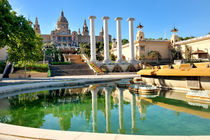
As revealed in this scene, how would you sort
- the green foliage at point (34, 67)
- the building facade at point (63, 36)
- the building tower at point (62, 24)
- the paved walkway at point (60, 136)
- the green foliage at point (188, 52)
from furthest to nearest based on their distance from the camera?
the building tower at point (62, 24), the building facade at point (63, 36), the green foliage at point (188, 52), the green foliage at point (34, 67), the paved walkway at point (60, 136)

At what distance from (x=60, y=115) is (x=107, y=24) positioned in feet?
129

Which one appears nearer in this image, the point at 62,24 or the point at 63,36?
the point at 63,36

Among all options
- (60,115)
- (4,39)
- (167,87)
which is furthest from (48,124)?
(4,39)

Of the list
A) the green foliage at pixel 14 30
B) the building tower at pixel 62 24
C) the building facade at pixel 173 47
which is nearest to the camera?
the green foliage at pixel 14 30

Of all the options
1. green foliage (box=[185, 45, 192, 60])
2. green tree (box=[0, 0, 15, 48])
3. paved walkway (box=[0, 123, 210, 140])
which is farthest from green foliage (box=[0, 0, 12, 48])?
green foliage (box=[185, 45, 192, 60])

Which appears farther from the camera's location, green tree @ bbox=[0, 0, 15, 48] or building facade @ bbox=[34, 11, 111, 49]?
building facade @ bbox=[34, 11, 111, 49]

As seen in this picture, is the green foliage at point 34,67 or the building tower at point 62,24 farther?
the building tower at point 62,24

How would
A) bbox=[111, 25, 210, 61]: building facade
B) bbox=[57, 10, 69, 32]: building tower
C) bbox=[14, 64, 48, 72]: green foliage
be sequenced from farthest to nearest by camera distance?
1. bbox=[57, 10, 69, 32]: building tower
2. bbox=[111, 25, 210, 61]: building facade
3. bbox=[14, 64, 48, 72]: green foliage

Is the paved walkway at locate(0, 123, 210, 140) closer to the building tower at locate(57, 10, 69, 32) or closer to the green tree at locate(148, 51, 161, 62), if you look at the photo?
the green tree at locate(148, 51, 161, 62)

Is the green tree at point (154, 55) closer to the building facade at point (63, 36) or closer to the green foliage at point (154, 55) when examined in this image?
the green foliage at point (154, 55)

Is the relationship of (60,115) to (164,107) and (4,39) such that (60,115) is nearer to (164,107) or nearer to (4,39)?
(164,107)

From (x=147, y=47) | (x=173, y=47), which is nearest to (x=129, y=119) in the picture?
(x=147, y=47)

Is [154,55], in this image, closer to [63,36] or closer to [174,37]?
[174,37]

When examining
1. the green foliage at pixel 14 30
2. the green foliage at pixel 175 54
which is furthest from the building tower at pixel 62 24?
the green foliage at pixel 14 30
